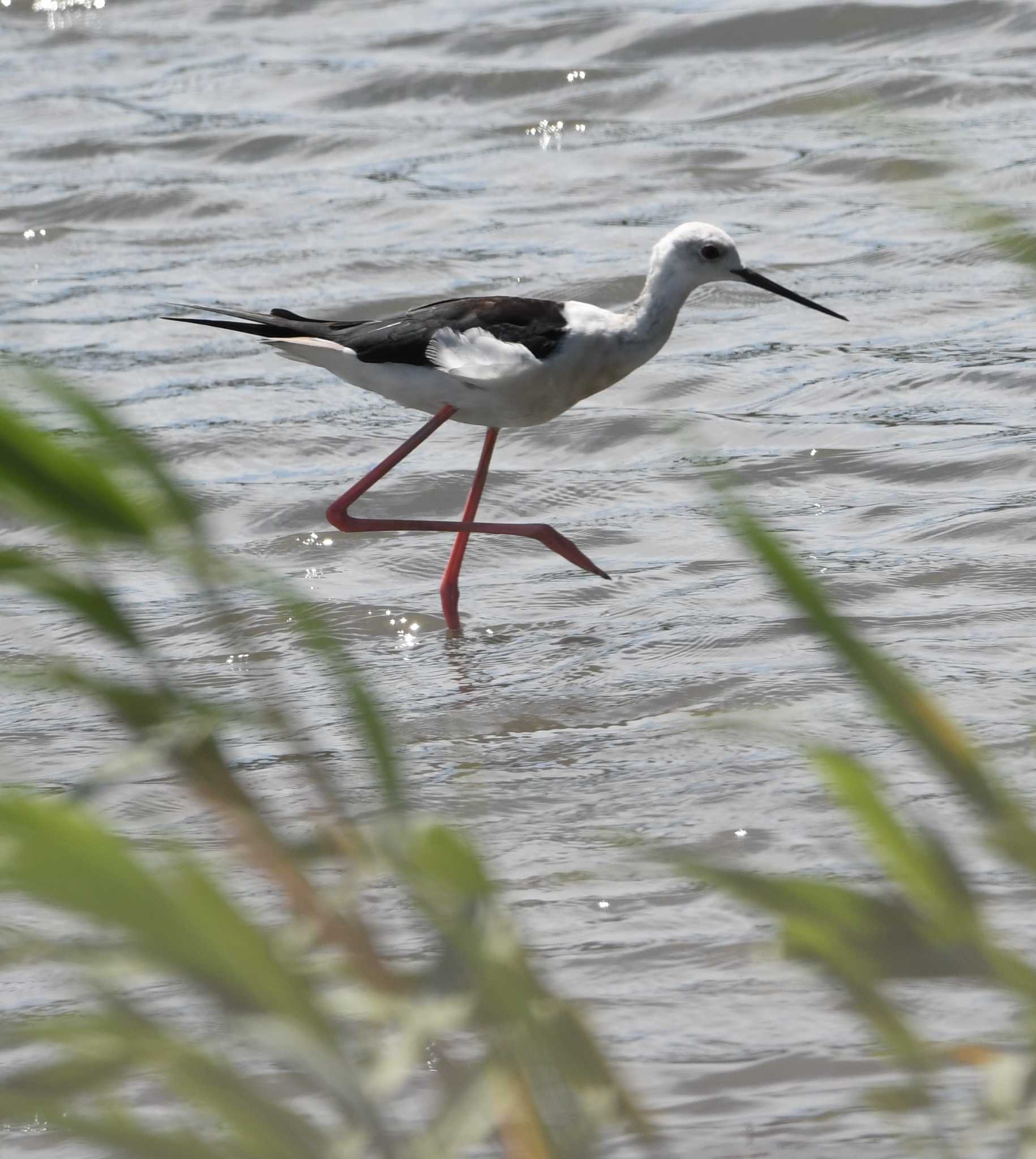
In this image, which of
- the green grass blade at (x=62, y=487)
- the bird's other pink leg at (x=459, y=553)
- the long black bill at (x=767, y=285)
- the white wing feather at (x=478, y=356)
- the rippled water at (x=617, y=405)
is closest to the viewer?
the green grass blade at (x=62, y=487)

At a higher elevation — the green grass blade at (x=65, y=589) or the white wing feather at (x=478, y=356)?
the green grass blade at (x=65, y=589)

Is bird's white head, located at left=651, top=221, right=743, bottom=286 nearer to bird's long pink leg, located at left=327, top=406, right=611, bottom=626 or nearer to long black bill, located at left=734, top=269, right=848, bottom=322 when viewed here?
long black bill, located at left=734, top=269, right=848, bottom=322

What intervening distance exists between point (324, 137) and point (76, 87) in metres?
2.44

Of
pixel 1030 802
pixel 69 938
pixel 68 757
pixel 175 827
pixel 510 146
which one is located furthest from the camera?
pixel 510 146

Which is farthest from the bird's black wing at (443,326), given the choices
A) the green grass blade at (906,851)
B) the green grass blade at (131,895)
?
the green grass blade at (131,895)

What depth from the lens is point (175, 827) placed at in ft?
13.9

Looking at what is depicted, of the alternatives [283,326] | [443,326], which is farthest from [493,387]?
[283,326]

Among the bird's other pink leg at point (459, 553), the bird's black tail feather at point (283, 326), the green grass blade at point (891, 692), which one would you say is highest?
the green grass blade at point (891, 692)

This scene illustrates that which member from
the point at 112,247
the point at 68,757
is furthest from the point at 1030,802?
the point at 112,247

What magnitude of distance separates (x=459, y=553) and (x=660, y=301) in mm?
936

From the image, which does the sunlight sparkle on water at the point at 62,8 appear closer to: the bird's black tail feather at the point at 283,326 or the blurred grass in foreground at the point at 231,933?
the bird's black tail feather at the point at 283,326

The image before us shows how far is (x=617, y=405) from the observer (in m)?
7.52

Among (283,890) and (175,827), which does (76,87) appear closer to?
(175,827)

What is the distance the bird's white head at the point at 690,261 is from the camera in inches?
229
